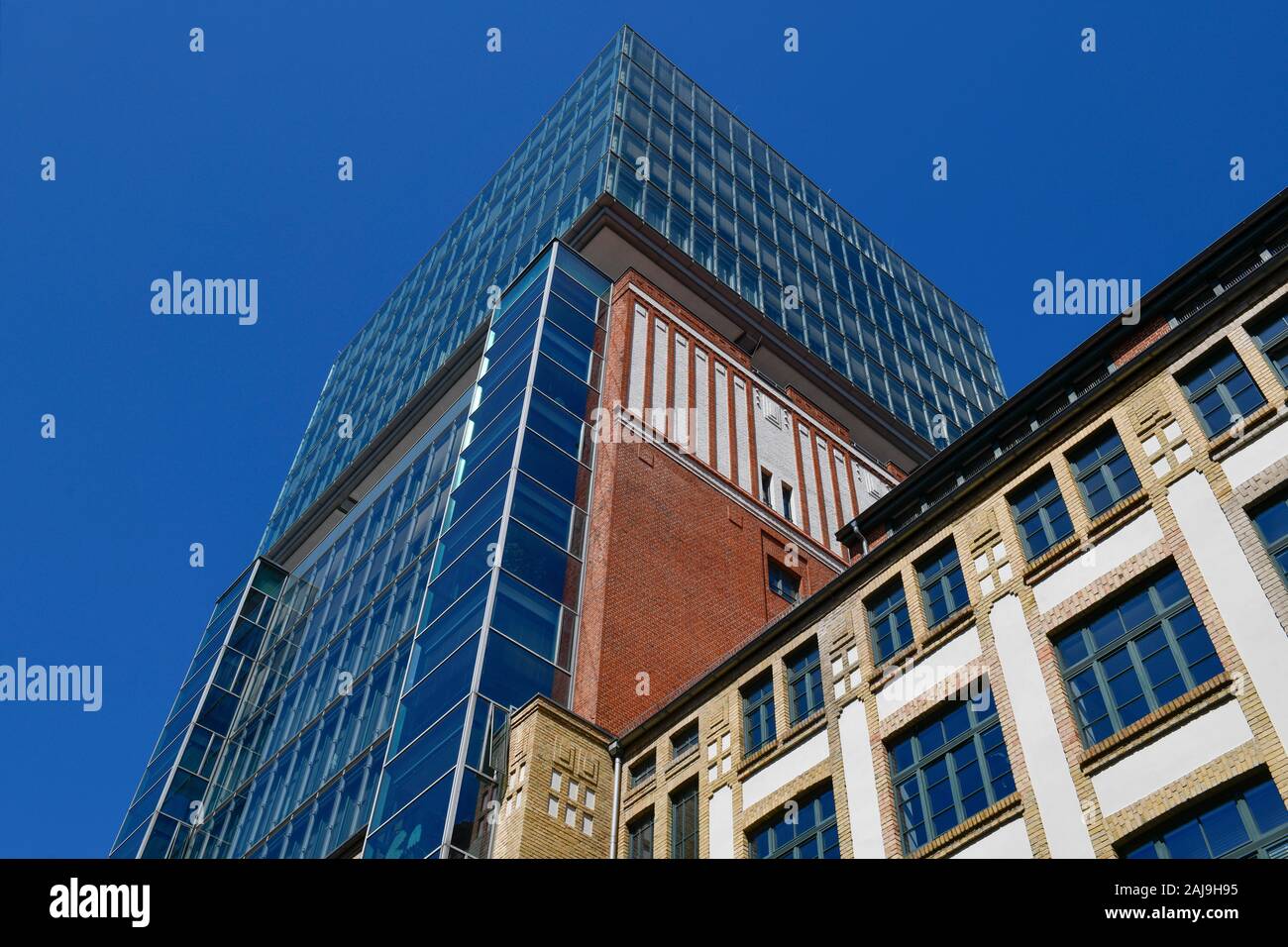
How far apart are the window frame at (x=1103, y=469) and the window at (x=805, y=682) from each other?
6.01m

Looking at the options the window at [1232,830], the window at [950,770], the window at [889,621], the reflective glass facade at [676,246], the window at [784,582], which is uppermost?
the reflective glass facade at [676,246]

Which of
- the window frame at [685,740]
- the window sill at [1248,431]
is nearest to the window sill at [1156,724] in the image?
the window sill at [1248,431]

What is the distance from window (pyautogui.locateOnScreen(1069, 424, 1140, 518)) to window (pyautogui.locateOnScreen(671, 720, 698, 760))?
30.8 feet

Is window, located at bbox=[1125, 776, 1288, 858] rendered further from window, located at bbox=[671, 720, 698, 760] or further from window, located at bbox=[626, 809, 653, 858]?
window, located at bbox=[671, 720, 698, 760]

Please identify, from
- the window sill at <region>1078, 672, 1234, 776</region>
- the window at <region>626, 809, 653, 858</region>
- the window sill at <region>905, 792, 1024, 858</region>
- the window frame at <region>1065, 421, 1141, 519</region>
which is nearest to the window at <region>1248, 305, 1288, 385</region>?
the window frame at <region>1065, 421, 1141, 519</region>

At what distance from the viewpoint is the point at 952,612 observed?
23578 millimetres

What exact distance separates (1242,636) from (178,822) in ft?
113

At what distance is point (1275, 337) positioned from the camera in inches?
840

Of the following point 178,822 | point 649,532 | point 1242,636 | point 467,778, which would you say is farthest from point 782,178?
point 1242,636

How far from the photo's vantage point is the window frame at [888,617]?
24.4m

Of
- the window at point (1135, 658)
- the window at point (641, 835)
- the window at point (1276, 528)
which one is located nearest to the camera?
the window at point (1276, 528)

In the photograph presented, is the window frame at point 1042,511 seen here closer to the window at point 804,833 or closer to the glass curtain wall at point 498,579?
the window at point 804,833

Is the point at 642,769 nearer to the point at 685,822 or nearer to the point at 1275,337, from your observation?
the point at 685,822
